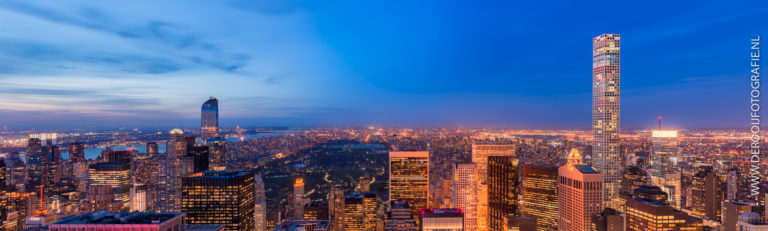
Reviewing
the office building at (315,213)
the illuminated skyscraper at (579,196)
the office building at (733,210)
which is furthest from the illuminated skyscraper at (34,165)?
the office building at (733,210)

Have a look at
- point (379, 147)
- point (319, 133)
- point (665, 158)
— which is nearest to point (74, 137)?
point (319, 133)

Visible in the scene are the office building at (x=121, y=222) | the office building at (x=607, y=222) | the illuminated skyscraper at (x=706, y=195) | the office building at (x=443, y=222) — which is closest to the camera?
the office building at (x=121, y=222)

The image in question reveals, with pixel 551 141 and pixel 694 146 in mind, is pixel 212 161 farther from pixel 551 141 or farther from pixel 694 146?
pixel 694 146

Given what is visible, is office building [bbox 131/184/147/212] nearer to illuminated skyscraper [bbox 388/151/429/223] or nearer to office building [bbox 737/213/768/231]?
illuminated skyscraper [bbox 388/151/429/223]

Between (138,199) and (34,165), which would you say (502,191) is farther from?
(34,165)

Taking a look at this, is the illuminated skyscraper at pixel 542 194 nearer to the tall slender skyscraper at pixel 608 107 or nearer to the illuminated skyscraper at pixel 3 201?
the tall slender skyscraper at pixel 608 107
